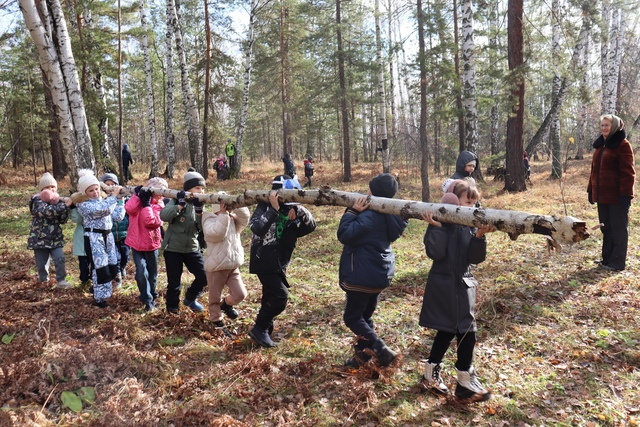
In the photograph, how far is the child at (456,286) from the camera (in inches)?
141

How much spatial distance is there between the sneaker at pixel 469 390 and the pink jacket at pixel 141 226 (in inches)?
165

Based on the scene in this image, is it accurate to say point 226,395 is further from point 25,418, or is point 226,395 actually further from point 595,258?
point 595,258

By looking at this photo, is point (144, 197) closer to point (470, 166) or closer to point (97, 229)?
point (97, 229)

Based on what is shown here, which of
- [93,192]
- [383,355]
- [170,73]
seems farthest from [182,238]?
[170,73]

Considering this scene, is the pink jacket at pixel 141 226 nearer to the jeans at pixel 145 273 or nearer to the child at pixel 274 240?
the jeans at pixel 145 273

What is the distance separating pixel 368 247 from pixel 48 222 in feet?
17.1

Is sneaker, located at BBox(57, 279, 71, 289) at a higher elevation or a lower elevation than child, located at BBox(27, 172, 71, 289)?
lower

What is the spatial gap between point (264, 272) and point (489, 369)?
2.67 metres

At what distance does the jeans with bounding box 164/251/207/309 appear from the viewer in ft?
17.7

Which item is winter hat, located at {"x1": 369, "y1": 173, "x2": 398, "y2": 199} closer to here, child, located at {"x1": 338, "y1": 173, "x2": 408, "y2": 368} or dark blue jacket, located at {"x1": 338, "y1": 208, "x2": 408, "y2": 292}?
child, located at {"x1": 338, "y1": 173, "x2": 408, "y2": 368}

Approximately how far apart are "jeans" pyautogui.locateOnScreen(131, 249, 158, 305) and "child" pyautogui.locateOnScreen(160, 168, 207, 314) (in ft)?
1.26

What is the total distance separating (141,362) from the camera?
13.9 ft

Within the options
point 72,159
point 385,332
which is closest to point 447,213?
point 385,332

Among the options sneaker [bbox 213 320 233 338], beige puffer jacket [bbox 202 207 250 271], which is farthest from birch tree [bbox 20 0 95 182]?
sneaker [bbox 213 320 233 338]
